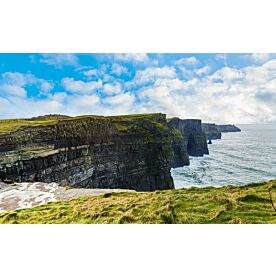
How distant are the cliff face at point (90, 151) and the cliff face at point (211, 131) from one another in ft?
75.4

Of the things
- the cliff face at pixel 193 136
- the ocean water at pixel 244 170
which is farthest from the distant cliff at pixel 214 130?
the ocean water at pixel 244 170

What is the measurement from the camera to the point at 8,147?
54.1 feet

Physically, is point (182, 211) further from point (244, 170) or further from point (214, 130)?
point (214, 130)

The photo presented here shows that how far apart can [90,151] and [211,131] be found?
42864mm

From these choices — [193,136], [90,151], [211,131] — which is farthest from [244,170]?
[211,131]

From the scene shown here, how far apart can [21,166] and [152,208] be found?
1270 centimetres

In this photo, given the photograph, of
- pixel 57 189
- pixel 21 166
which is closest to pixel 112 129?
pixel 21 166

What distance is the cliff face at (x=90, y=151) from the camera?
17.5 meters

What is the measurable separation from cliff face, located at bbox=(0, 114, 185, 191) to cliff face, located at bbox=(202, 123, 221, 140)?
23.0 m

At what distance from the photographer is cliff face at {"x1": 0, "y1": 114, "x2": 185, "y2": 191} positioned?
17.5m

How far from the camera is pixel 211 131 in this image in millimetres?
62719

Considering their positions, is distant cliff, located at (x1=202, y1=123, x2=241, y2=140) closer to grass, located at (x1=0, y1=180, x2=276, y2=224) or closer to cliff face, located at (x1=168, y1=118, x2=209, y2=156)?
cliff face, located at (x1=168, y1=118, x2=209, y2=156)

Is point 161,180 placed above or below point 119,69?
below
